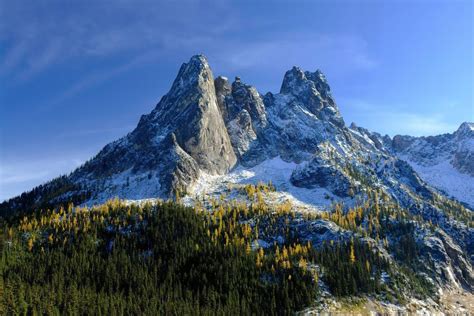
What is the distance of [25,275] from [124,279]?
147ft

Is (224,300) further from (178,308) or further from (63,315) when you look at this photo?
(63,315)

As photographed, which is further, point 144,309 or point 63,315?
point 144,309

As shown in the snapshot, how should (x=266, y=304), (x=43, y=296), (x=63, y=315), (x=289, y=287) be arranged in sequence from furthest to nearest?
(x=289, y=287), (x=266, y=304), (x=43, y=296), (x=63, y=315)

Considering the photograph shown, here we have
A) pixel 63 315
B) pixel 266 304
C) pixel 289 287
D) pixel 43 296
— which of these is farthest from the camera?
pixel 289 287

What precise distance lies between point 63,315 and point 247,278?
79.5 meters

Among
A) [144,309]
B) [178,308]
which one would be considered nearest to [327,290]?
[178,308]

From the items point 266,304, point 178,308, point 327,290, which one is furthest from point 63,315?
point 327,290

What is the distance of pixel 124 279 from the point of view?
195500mm

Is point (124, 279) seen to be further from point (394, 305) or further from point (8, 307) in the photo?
point (394, 305)

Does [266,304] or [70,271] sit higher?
Result: [70,271]

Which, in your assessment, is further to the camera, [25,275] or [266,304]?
[25,275]

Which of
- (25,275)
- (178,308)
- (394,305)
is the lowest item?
(394,305)

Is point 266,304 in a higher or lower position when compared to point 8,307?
lower

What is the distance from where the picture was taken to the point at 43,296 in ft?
529
